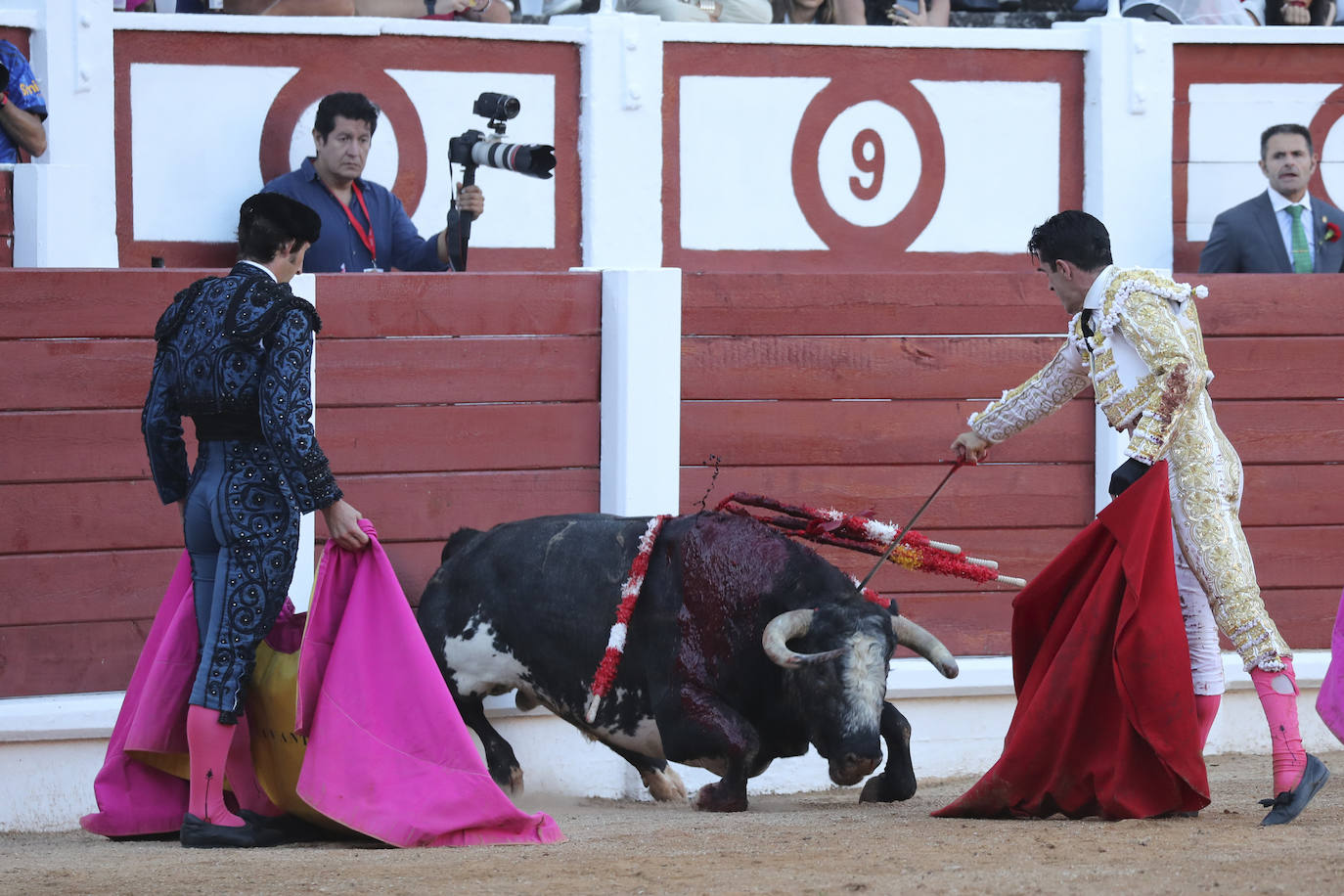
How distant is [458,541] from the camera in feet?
16.8

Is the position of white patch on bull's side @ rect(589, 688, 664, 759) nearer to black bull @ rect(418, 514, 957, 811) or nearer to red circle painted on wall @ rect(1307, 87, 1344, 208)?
black bull @ rect(418, 514, 957, 811)

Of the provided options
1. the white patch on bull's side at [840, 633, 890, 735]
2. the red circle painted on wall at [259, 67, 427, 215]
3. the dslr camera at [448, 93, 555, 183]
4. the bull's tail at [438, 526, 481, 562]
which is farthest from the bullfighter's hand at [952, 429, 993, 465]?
the red circle painted on wall at [259, 67, 427, 215]

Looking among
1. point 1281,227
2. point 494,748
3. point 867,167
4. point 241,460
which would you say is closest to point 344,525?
point 241,460

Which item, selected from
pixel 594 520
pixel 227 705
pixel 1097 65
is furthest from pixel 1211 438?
pixel 1097 65

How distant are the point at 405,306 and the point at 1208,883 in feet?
9.38

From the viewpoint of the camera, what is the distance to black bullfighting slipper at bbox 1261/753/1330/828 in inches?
158

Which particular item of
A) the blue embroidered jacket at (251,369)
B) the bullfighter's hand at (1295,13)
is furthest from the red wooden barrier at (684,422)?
the bullfighter's hand at (1295,13)

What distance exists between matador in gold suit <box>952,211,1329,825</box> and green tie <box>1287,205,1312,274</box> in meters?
2.30

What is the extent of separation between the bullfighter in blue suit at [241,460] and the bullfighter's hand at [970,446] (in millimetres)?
1585

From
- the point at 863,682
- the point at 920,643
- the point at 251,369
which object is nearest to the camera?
the point at 251,369

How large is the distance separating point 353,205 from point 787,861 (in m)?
2.96

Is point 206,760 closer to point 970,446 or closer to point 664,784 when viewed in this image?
point 664,784

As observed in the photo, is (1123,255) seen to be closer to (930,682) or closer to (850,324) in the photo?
(850,324)

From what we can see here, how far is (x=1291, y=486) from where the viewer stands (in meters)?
6.04
